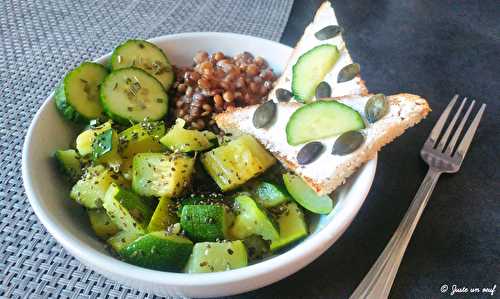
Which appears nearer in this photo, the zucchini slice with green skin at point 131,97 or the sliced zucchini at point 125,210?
the sliced zucchini at point 125,210

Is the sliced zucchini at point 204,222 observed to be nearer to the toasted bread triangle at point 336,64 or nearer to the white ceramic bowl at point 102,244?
the white ceramic bowl at point 102,244

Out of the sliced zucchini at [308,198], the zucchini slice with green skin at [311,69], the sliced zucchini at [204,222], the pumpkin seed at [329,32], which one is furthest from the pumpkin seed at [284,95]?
the sliced zucchini at [204,222]

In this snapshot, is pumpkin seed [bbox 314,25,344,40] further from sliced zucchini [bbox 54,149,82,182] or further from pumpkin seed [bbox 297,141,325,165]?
sliced zucchini [bbox 54,149,82,182]

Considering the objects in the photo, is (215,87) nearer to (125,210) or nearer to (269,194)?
(269,194)

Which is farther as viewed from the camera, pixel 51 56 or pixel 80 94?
pixel 51 56

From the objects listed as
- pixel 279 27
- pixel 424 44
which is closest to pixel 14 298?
pixel 279 27

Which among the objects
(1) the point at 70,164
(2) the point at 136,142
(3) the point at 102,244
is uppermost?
(2) the point at 136,142

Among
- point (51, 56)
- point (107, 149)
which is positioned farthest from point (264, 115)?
point (51, 56)
